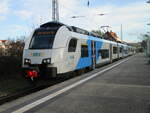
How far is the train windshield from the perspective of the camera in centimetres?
1189

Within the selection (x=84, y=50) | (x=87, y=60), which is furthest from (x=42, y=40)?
(x=87, y=60)

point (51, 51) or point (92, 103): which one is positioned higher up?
point (51, 51)

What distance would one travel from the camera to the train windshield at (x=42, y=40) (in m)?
11.9

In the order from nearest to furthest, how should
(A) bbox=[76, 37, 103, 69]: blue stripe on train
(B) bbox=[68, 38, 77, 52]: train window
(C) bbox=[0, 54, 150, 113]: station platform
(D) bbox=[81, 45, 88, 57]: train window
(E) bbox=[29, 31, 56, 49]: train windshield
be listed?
(C) bbox=[0, 54, 150, 113]: station platform < (E) bbox=[29, 31, 56, 49]: train windshield < (B) bbox=[68, 38, 77, 52]: train window < (A) bbox=[76, 37, 103, 69]: blue stripe on train < (D) bbox=[81, 45, 88, 57]: train window

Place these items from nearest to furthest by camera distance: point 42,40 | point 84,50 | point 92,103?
1. point 92,103
2. point 42,40
3. point 84,50

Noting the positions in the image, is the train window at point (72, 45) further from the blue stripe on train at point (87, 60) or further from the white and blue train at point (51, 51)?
the blue stripe on train at point (87, 60)

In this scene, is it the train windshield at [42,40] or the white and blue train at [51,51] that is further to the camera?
the train windshield at [42,40]

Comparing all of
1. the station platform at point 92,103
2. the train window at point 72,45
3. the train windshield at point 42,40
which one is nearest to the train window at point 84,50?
the train window at point 72,45

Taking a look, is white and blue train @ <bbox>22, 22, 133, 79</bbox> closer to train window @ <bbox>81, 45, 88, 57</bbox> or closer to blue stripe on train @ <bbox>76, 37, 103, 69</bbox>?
blue stripe on train @ <bbox>76, 37, 103, 69</bbox>

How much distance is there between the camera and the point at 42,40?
1222 cm

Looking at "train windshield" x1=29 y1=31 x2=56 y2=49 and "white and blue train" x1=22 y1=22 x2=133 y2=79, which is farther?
"train windshield" x1=29 y1=31 x2=56 y2=49

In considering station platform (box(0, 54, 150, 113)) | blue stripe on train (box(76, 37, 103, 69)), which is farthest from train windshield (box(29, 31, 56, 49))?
station platform (box(0, 54, 150, 113))

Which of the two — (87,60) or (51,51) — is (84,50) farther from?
(51,51)

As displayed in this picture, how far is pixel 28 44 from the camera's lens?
12.4m
